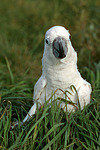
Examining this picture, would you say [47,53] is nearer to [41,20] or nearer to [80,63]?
[80,63]

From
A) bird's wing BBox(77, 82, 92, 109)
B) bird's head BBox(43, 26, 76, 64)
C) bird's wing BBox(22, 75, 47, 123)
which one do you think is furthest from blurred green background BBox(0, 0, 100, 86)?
bird's head BBox(43, 26, 76, 64)

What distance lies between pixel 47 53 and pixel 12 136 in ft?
2.93

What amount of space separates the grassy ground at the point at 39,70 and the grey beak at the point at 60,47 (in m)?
0.53

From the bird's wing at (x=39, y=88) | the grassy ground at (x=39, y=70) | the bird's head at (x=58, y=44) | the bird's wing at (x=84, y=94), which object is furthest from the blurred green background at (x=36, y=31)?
the bird's head at (x=58, y=44)

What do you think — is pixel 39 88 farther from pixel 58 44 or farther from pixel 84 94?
pixel 58 44

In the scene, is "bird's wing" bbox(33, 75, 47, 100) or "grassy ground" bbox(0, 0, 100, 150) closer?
"grassy ground" bbox(0, 0, 100, 150)

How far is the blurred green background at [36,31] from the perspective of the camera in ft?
13.2

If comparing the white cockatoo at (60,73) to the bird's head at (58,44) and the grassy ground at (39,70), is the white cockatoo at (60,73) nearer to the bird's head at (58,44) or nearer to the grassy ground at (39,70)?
the bird's head at (58,44)

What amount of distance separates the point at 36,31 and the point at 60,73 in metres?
3.36

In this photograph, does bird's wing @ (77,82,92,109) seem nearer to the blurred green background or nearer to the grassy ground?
the grassy ground

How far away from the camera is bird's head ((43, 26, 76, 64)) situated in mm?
2107

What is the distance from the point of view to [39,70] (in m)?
4.20

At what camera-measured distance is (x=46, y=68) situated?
2.35 m

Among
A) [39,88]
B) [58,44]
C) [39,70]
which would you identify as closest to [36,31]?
[39,70]
